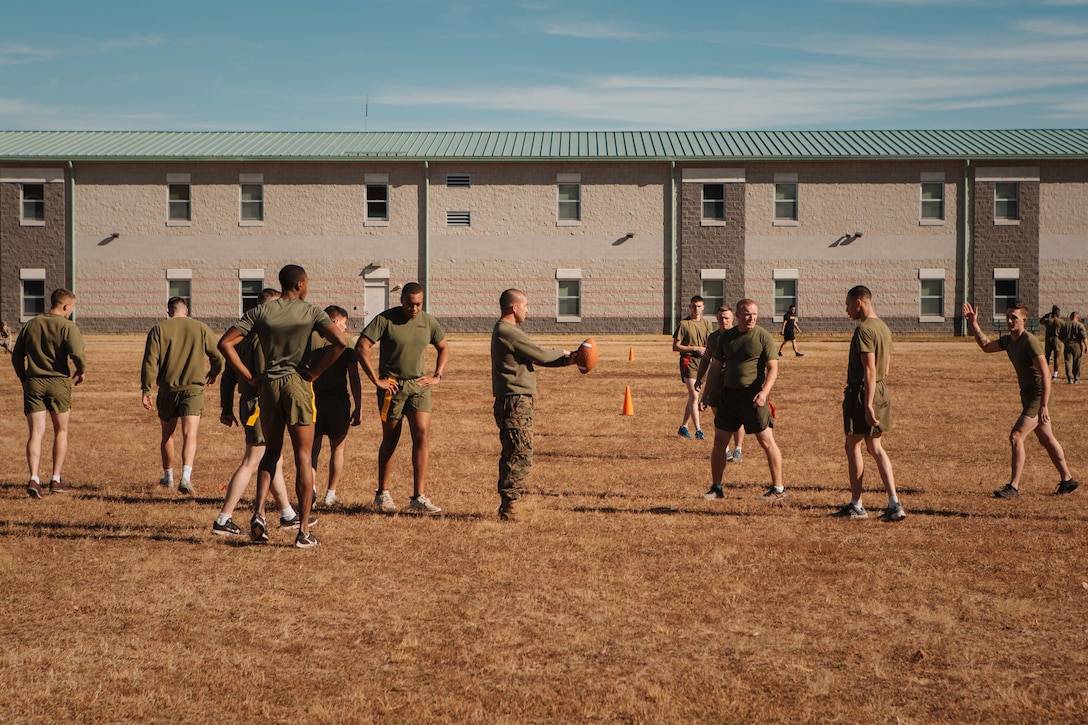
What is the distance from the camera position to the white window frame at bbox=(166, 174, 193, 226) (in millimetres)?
44844

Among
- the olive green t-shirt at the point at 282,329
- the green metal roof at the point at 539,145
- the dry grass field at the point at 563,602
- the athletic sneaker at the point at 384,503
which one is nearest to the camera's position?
the dry grass field at the point at 563,602

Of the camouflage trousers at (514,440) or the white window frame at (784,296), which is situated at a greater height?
the white window frame at (784,296)

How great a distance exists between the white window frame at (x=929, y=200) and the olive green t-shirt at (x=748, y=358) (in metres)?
36.4

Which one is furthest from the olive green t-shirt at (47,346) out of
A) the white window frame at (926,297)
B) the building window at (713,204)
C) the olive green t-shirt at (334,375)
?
the white window frame at (926,297)

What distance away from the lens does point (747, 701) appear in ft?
17.3

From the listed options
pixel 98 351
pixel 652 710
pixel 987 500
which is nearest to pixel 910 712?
pixel 652 710

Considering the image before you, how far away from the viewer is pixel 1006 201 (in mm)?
44844

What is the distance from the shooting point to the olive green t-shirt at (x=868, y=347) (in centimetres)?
931

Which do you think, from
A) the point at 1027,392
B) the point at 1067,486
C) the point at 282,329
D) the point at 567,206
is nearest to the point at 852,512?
the point at 1027,392

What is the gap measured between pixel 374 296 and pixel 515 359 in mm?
35692

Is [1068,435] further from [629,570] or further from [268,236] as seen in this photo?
[268,236]

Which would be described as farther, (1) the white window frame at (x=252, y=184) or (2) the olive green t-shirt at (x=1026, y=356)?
(1) the white window frame at (x=252, y=184)

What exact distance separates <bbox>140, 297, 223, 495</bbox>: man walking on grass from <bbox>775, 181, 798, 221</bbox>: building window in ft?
119

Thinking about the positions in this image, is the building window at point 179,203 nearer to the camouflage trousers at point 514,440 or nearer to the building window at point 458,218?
the building window at point 458,218
